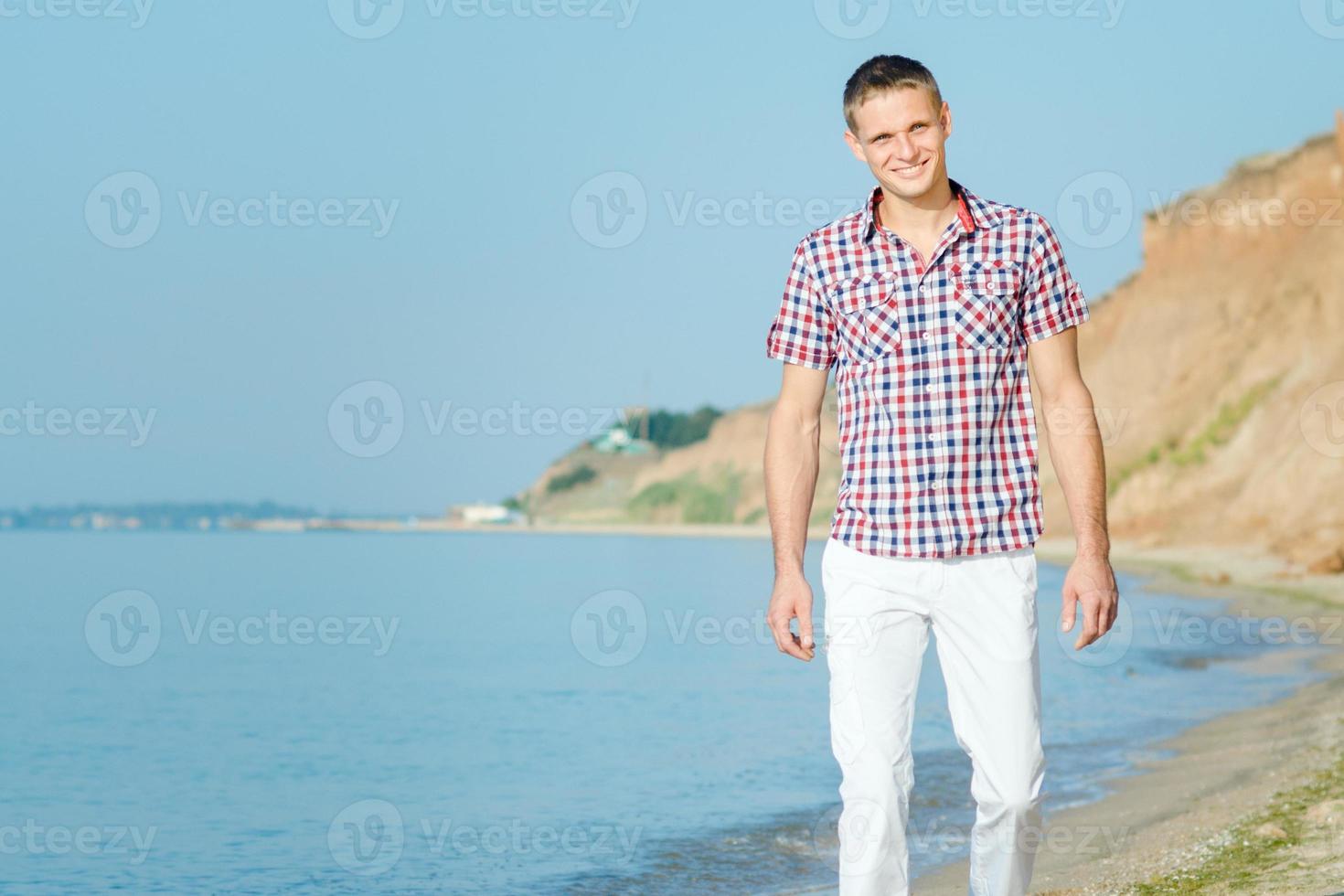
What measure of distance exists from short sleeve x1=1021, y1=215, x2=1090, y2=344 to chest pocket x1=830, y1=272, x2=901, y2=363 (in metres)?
0.34

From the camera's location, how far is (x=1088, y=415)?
154 inches

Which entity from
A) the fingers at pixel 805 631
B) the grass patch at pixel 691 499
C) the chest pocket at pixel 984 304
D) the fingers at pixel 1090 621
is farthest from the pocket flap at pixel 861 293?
the grass patch at pixel 691 499

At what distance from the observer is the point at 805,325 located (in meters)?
4.01

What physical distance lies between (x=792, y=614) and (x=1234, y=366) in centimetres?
5111

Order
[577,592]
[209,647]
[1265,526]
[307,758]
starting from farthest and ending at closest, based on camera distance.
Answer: [577,592]
[1265,526]
[209,647]
[307,758]

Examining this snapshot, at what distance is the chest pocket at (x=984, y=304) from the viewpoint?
3.84 metres

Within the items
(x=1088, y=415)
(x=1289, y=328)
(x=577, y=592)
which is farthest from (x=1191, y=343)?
(x=1088, y=415)

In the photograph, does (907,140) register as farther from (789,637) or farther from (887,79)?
(789,637)

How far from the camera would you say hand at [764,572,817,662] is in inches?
152

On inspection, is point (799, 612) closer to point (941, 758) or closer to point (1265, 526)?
point (941, 758)

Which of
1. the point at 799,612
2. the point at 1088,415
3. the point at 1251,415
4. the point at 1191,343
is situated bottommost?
the point at 799,612

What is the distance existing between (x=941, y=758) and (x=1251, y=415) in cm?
3529

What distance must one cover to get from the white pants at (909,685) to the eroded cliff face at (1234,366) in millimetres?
27821

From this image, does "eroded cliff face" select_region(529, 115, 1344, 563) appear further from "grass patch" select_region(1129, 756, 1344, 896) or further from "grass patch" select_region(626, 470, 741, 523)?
"grass patch" select_region(626, 470, 741, 523)
